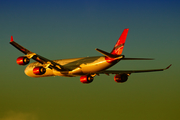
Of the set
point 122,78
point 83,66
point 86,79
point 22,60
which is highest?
point 83,66

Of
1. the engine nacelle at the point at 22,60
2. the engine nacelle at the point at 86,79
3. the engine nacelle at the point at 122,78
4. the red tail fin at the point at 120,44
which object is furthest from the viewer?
the engine nacelle at the point at 122,78

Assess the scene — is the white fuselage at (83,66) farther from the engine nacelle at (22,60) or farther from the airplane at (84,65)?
the engine nacelle at (22,60)

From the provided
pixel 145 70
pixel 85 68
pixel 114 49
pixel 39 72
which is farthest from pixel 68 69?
pixel 145 70

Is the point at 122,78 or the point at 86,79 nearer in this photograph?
the point at 86,79

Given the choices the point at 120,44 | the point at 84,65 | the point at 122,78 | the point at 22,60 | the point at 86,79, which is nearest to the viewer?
the point at 22,60

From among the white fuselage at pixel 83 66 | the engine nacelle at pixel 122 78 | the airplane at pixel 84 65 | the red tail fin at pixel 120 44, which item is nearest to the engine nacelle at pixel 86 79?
the airplane at pixel 84 65

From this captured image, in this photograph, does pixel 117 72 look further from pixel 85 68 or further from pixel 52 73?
pixel 52 73

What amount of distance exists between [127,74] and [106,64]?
623 centimetres

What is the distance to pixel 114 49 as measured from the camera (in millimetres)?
36281

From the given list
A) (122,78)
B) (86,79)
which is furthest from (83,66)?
(122,78)

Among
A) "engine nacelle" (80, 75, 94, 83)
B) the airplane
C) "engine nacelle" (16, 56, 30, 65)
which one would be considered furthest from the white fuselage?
"engine nacelle" (16, 56, 30, 65)

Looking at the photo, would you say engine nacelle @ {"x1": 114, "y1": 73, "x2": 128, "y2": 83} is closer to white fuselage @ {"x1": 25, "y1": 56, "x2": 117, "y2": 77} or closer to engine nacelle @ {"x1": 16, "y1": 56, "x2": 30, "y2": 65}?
white fuselage @ {"x1": 25, "y1": 56, "x2": 117, "y2": 77}

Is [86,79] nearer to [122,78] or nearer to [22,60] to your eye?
[122,78]

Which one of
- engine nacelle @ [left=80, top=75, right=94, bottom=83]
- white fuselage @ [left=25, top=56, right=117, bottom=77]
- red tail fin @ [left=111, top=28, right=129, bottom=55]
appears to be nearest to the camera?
red tail fin @ [left=111, top=28, right=129, bottom=55]
